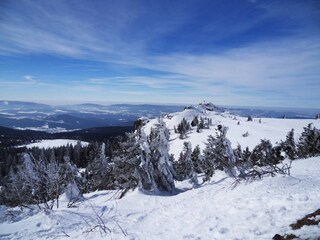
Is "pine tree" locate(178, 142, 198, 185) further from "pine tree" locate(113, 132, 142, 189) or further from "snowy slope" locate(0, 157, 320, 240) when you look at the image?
"snowy slope" locate(0, 157, 320, 240)

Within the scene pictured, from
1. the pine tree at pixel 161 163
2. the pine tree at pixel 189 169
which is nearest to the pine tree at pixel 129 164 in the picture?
the pine tree at pixel 161 163

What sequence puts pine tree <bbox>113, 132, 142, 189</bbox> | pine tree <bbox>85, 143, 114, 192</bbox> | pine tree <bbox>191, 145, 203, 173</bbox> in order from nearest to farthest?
pine tree <bbox>113, 132, 142, 189</bbox>, pine tree <bbox>191, 145, 203, 173</bbox>, pine tree <bbox>85, 143, 114, 192</bbox>

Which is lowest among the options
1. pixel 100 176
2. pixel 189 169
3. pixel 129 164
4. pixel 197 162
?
pixel 100 176

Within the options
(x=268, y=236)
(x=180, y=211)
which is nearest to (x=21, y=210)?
(x=180, y=211)

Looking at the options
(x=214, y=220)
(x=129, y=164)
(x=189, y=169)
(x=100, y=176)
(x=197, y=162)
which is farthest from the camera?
(x=100, y=176)

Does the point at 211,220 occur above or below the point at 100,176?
above

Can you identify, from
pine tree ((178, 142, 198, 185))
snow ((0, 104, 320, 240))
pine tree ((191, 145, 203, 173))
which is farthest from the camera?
pine tree ((191, 145, 203, 173))

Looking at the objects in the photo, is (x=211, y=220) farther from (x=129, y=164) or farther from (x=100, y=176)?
(x=100, y=176)

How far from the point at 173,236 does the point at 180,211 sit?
304cm

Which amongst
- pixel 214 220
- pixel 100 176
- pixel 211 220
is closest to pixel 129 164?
pixel 211 220

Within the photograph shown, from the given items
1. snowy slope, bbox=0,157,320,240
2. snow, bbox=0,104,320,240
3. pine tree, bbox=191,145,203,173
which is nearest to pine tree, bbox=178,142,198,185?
pine tree, bbox=191,145,203,173

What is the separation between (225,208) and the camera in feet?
30.5

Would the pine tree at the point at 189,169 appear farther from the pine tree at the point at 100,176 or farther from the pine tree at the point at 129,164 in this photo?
the pine tree at the point at 100,176

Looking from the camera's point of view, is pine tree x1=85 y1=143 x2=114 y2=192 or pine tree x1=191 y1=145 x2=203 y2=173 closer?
pine tree x1=191 y1=145 x2=203 y2=173
